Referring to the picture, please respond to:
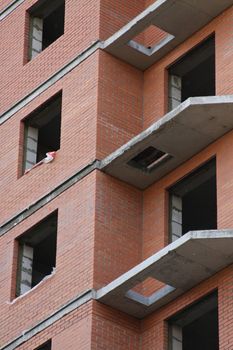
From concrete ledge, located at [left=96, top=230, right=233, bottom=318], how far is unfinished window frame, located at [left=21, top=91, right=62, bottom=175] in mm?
5523

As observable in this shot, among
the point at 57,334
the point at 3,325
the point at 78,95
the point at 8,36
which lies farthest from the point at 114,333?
the point at 8,36

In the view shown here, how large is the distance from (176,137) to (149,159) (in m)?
1.05

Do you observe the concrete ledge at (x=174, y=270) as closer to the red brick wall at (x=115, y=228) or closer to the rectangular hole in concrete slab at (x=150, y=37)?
the red brick wall at (x=115, y=228)

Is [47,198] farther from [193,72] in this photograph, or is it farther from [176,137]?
[193,72]

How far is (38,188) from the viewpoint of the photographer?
34844 millimetres

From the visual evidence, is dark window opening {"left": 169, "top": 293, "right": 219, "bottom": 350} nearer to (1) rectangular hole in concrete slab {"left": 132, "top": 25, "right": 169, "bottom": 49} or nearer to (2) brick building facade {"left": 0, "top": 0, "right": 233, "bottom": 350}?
(2) brick building facade {"left": 0, "top": 0, "right": 233, "bottom": 350}

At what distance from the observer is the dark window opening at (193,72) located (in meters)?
33.9

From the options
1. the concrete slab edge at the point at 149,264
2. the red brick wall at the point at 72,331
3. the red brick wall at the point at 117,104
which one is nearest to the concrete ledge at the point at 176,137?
the red brick wall at the point at 117,104

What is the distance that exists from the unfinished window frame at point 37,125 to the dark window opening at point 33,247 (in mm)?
1735

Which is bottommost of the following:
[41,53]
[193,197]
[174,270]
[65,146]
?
[174,270]

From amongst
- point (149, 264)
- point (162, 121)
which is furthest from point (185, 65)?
point (149, 264)

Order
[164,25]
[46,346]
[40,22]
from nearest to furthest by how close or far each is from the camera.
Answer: [46,346] → [164,25] → [40,22]

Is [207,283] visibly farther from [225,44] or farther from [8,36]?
[8,36]

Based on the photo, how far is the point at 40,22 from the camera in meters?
38.8
